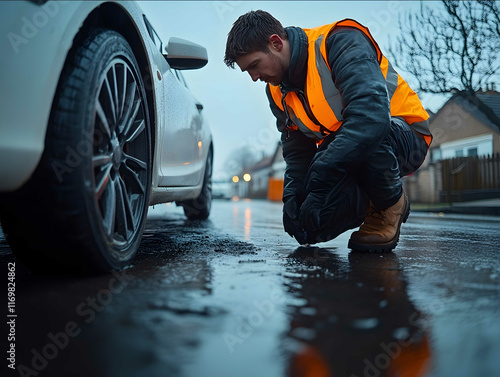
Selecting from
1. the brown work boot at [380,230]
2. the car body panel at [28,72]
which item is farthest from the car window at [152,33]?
the brown work boot at [380,230]

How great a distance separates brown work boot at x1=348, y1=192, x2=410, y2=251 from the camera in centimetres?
227

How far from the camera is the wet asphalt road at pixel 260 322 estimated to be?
3.00 ft

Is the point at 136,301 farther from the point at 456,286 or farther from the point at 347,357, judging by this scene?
the point at 456,286

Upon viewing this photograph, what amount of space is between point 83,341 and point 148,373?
0.23m

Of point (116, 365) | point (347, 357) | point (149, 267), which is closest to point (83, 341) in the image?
point (116, 365)

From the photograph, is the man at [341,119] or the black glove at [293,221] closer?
the man at [341,119]

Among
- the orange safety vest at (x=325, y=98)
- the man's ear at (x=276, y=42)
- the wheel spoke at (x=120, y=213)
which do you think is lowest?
the wheel spoke at (x=120, y=213)

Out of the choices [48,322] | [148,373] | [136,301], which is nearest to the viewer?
[148,373]

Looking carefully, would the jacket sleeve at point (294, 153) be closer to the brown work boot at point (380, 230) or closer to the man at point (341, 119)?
the man at point (341, 119)

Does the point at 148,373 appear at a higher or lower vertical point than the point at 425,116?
lower

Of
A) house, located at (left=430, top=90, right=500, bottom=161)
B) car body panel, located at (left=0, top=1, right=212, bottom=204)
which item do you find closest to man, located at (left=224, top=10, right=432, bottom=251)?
car body panel, located at (left=0, top=1, right=212, bottom=204)

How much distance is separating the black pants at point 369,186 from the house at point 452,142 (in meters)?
14.1

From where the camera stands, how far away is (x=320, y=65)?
218 cm

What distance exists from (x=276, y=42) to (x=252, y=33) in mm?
128
